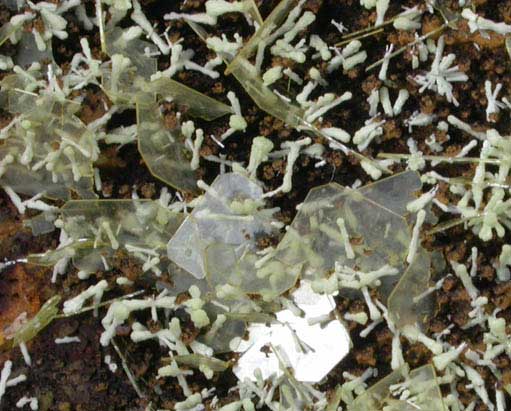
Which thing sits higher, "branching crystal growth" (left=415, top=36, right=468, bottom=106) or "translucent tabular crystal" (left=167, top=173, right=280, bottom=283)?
"branching crystal growth" (left=415, top=36, right=468, bottom=106)

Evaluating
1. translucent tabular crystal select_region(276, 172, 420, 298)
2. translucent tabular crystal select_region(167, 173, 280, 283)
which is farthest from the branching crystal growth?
translucent tabular crystal select_region(167, 173, 280, 283)

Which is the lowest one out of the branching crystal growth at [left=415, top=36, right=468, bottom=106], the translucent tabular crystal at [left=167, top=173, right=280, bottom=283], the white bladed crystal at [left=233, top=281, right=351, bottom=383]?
the white bladed crystal at [left=233, top=281, right=351, bottom=383]

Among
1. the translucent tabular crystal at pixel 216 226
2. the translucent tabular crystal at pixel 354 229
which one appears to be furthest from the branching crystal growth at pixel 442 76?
the translucent tabular crystal at pixel 216 226

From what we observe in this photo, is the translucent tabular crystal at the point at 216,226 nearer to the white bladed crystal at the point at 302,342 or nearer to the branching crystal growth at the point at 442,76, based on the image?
the white bladed crystal at the point at 302,342

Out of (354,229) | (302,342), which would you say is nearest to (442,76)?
(354,229)

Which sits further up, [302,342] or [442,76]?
[442,76]

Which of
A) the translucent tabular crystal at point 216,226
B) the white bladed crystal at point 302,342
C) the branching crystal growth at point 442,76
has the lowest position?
the white bladed crystal at point 302,342

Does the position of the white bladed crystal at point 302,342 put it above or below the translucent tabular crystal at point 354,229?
below

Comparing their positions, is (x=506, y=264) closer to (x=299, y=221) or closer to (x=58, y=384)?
(x=299, y=221)

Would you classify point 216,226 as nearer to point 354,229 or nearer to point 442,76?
point 354,229

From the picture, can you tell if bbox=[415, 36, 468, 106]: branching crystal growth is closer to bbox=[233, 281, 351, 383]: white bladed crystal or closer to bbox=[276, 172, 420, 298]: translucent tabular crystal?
bbox=[276, 172, 420, 298]: translucent tabular crystal

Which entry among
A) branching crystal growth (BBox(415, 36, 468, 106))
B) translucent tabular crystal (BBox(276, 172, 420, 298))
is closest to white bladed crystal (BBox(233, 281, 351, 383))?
translucent tabular crystal (BBox(276, 172, 420, 298))

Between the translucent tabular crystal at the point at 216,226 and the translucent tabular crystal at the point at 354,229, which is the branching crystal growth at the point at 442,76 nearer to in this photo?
the translucent tabular crystal at the point at 354,229
